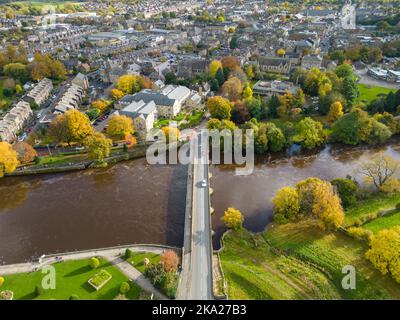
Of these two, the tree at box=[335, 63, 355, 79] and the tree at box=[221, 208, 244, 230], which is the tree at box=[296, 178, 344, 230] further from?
the tree at box=[335, 63, 355, 79]

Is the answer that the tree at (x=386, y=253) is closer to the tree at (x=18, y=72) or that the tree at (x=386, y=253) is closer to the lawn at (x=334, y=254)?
the lawn at (x=334, y=254)

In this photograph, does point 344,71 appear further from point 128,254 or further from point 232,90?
point 128,254

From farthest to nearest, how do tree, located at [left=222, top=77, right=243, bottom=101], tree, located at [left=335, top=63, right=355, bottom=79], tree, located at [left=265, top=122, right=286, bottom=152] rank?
tree, located at [left=335, top=63, right=355, bottom=79] < tree, located at [left=222, top=77, right=243, bottom=101] < tree, located at [left=265, top=122, right=286, bottom=152]

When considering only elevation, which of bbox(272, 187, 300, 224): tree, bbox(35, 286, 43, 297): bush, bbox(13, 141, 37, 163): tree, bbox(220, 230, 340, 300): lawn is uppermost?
bbox(13, 141, 37, 163): tree

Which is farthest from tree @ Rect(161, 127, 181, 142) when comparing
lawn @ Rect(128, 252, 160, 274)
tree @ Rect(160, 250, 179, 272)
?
tree @ Rect(160, 250, 179, 272)

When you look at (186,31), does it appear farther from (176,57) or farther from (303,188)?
(303,188)
